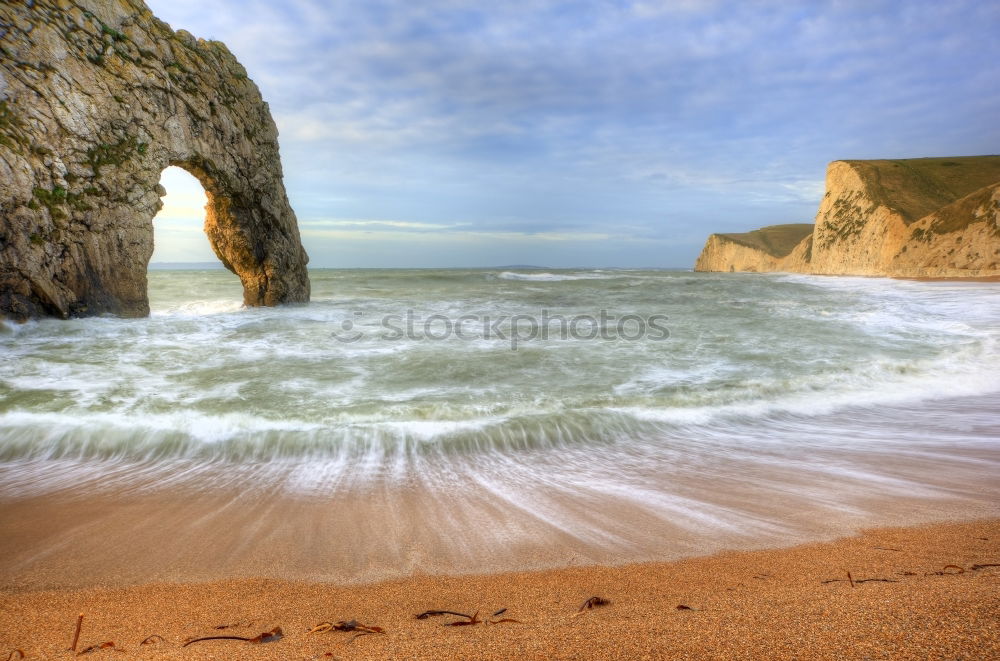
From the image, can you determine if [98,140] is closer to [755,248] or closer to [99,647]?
[99,647]

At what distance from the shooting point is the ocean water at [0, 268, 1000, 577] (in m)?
2.50

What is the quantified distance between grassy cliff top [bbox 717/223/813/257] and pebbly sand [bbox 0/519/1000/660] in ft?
200

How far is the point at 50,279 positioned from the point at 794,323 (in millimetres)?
14072

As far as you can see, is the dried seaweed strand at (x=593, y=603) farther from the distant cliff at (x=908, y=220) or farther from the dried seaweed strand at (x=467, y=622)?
the distant cliff at (x=908, y=220)

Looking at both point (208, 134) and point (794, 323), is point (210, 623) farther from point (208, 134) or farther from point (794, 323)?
point (208, 134)

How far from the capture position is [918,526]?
2322 mm

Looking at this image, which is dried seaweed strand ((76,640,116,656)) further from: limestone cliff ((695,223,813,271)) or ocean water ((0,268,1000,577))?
limestone cliff ((695,223,813,271))

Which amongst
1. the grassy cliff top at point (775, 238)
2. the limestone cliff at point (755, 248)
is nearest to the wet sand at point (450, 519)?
the limestone cliff at point (755, 248)

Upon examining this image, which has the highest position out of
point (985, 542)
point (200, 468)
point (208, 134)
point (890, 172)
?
point (890, 172)

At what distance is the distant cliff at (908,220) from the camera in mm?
26484

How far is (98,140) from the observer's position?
9.12 m

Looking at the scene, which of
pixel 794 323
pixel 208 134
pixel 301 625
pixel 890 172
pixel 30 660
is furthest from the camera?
pixel 890 172

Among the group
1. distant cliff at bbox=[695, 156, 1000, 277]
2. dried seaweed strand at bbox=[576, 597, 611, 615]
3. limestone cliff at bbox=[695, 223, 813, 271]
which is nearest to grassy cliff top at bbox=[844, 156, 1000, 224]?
distant cliff at bbox=[695, 156, 1000, 277]

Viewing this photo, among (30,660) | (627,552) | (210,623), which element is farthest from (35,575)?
(627,552)
